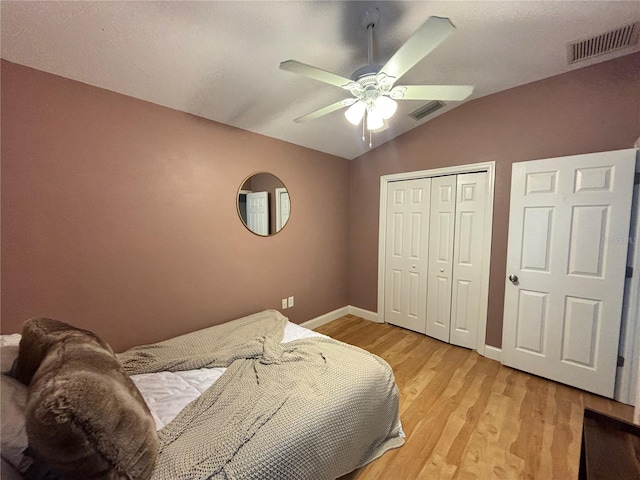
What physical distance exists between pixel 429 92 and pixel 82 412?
1978 millimetres

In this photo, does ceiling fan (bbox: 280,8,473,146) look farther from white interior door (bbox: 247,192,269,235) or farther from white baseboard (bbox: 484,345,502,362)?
white baseboard (bbox: 484,345,502,362)

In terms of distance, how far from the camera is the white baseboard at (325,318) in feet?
10.7

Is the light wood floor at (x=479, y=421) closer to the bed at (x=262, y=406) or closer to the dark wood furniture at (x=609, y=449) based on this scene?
the bed at (x=262, y=406)

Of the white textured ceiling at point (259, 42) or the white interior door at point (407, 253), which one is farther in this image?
the white interior door at point (407, 253)

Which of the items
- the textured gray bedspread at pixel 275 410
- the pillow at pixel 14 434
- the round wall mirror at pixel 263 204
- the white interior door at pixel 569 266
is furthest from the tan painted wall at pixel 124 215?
the white interior door at pixel 569 266

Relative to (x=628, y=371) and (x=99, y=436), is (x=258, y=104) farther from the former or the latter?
(x=628, y=371)

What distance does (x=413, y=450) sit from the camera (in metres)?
1.54

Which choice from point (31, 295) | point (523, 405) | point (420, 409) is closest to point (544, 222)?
point (523, 405)

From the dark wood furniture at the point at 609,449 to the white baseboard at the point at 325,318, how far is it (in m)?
2.60

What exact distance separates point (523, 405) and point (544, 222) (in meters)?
1.52

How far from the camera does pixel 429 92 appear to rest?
1.41 m

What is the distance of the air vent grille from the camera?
8.23 ft

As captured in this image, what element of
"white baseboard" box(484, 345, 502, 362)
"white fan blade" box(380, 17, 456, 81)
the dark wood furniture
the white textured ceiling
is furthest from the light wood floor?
the white textured ceiling

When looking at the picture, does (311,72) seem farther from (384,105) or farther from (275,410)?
(275,410)
